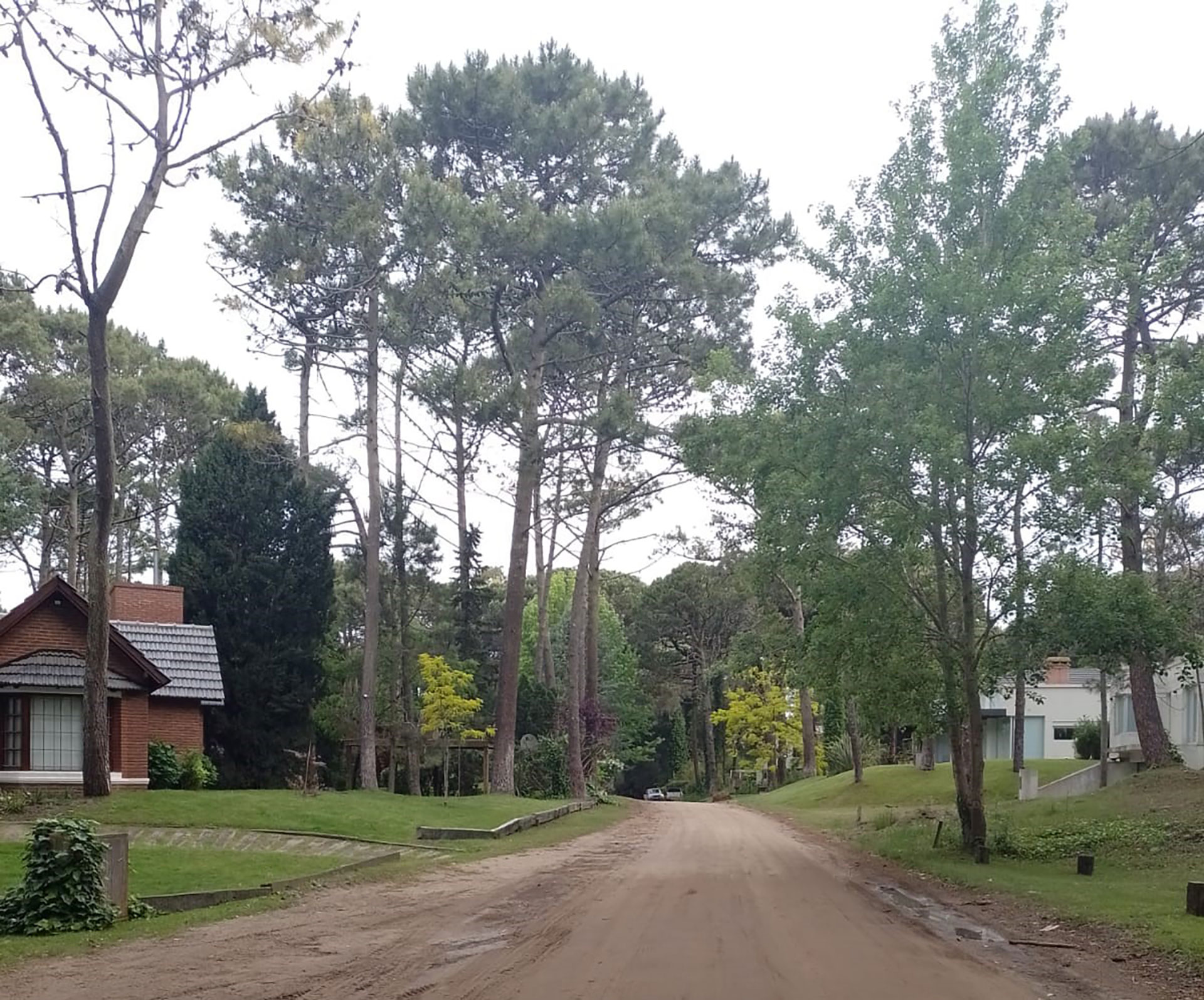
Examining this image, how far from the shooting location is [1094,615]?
17.1 meters

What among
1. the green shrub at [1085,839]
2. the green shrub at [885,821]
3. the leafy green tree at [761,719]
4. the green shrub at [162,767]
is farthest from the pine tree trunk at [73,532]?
the green shrub at [1085,839]

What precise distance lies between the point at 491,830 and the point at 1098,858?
10797mm

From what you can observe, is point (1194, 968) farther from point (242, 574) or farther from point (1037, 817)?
point (242, 574)

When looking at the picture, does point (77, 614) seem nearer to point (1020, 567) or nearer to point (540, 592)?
point (1020, 567)

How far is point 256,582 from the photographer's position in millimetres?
34156

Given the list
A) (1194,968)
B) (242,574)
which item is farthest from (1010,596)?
(242,574)

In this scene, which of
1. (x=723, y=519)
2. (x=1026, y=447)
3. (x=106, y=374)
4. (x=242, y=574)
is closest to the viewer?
(x=1026, y=447)

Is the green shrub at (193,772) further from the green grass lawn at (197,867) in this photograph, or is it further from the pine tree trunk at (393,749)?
the green grass lawn at (197,867)

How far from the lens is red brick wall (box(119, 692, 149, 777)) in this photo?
26203 millimetres

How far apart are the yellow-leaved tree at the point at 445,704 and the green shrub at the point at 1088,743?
19619mm

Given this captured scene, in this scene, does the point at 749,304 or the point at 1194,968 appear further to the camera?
the point at 749,304

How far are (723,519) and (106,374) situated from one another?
2855 cm

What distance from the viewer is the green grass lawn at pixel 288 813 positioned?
20.8m

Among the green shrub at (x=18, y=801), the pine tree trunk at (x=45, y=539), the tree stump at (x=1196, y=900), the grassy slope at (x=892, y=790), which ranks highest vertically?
the pine tree trunk at (x=45, y=539)
